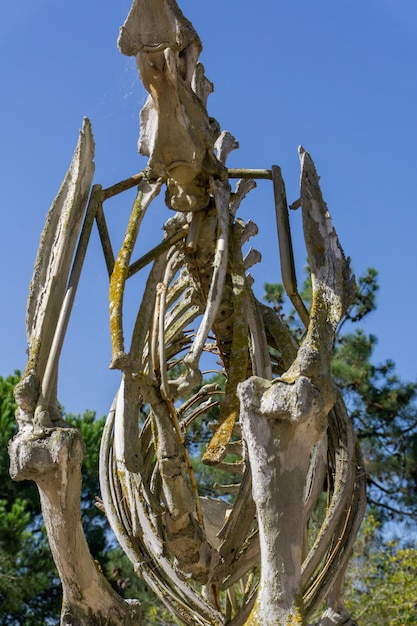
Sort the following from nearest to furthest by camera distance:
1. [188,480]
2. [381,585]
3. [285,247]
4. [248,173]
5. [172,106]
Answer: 1. [188,480]
2. [172,106]
3. [285,247]
4. [248,173]
5. [381,585]

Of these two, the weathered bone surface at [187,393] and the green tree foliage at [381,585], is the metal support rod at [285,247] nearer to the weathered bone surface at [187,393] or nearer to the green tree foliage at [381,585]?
the weathered bone surface at [187,393]

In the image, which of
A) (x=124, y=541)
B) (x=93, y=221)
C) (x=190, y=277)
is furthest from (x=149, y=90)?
(x=124, y=541)

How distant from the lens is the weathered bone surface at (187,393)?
172 inches

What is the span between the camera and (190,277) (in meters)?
6.01

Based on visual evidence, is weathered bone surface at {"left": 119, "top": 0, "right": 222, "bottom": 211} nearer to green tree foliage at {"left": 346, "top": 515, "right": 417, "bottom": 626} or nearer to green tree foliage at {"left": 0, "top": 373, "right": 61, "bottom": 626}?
green tree foliage at {"left": 346, "top": 515, "right": 417, "bottom": 626}

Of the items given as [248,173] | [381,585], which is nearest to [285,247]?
[248,173]

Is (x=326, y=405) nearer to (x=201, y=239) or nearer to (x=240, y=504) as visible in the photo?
(x=240, y=504)

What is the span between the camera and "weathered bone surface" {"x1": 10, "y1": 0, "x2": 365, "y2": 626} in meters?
4.38

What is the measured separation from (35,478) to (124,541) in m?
1.10

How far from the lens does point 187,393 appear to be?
5.12 metres

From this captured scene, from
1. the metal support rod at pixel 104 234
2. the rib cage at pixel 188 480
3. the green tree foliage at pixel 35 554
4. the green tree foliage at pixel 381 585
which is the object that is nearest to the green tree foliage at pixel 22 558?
the green tree foliage at pixel 35 554

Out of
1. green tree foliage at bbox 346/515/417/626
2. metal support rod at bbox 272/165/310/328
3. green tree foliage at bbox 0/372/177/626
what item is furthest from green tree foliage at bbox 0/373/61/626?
metal support rod at bbox 272/165/310/328

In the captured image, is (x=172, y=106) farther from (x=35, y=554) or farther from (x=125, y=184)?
(x=35, y=554)

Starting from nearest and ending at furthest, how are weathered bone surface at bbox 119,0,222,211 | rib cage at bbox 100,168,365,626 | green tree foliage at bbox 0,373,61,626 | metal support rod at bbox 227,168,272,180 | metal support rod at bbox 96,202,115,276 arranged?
rib cage at bbox 100,168,365,626 < weathered bone surface at bbox 119,0,222,211 < metal support rod at bbox 96,202,115,276 < metal support rod at bbox 227,168,272,180 < green tree foliage at bbox 0,373,61,626
